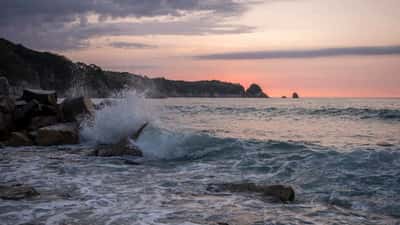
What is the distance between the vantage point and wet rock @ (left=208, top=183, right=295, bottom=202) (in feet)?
24.1

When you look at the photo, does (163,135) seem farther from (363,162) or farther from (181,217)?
(181,217)

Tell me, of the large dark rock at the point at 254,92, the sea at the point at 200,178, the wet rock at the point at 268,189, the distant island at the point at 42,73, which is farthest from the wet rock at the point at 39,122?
the large dark rock at the point at 254,92

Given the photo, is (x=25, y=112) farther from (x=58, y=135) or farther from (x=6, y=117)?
(x=58, y=135)

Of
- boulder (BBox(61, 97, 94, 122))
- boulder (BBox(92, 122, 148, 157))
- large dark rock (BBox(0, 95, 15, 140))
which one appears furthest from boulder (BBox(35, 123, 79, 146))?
boulder (BBox(92, 122, 148, 157))

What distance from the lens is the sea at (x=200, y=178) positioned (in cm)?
629

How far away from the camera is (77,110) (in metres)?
16.8

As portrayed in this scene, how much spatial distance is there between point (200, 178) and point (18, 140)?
794cm

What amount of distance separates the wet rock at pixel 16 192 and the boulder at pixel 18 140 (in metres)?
7.19

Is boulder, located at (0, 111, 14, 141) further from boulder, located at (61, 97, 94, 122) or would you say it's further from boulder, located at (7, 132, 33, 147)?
boulder, located at (61, 97, 94, 122)

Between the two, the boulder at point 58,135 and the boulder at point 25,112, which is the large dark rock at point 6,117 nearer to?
the boulder at point 25,112

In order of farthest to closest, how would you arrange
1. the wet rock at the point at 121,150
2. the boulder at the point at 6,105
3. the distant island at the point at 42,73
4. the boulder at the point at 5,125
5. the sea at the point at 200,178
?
the distant island at the point at 42,73 → the boulder at the point at 6,105 → the boulder at the point at 5,125 → the wet rock at the point at 121,150 → the sea at the point at 200,178

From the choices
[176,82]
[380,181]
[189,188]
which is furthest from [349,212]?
[176,82]

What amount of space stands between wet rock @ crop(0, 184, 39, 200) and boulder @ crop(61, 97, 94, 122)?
9.11 metres

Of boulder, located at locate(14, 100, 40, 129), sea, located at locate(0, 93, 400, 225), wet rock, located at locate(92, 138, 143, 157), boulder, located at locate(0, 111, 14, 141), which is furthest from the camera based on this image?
boulder, located at locate(14, 100, 40, 129)
